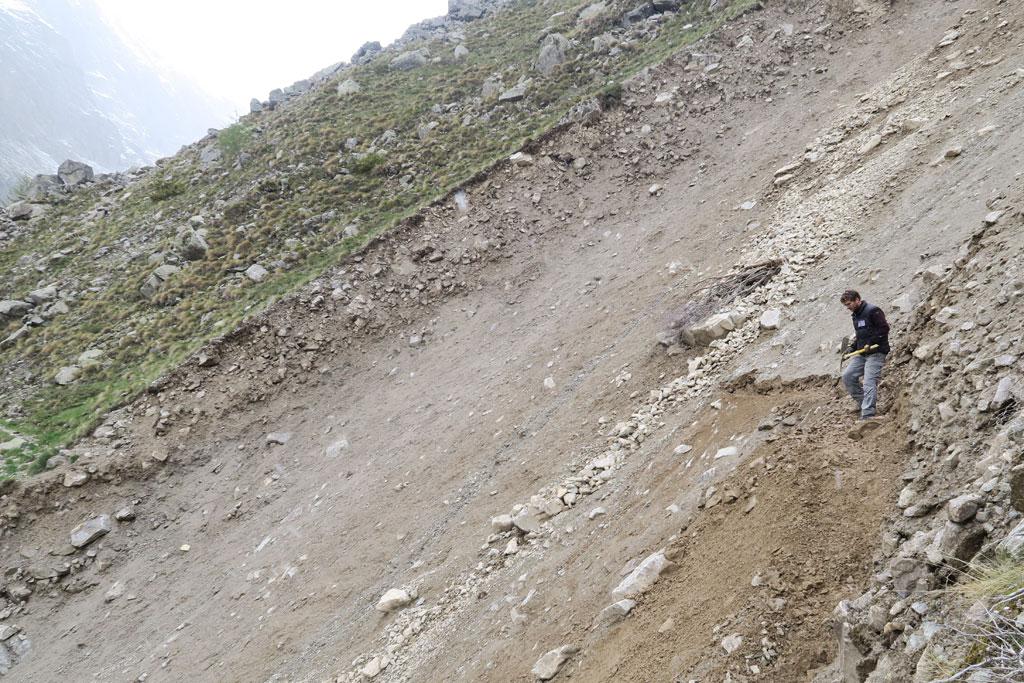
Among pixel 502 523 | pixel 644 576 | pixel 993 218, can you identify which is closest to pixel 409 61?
pixel 502 523

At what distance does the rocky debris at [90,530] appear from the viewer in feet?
45.6

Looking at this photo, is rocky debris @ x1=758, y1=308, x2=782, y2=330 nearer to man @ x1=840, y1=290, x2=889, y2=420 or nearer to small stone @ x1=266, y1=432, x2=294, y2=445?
man @ x1=840, y1=290, x2=889, y2=420

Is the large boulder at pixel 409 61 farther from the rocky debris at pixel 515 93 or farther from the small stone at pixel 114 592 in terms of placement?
the small stone at pixel 114 592

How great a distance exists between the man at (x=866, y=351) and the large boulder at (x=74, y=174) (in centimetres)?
4781

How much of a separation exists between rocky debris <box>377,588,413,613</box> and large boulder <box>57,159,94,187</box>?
43.0 m

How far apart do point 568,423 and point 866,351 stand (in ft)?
19.0

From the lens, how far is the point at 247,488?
577 inches

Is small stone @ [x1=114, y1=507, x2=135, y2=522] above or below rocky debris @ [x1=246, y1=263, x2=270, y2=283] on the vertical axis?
below

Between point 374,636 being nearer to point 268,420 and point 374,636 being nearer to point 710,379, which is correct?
point 710,379

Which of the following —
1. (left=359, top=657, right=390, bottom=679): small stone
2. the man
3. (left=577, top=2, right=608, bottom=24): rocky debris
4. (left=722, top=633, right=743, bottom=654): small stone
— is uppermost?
(left=577, top=2, right=608, bottom=24): rocky debris

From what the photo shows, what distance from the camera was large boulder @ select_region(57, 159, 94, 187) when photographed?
39.3m

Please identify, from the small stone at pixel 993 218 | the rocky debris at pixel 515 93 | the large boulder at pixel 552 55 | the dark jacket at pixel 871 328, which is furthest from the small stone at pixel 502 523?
the large boulder at pixel 552 55

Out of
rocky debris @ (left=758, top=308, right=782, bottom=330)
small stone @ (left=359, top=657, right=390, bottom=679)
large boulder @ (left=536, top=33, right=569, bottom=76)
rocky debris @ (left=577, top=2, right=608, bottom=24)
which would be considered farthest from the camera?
rocky debris @ (left=577, top=2, right=608, bottom=24)

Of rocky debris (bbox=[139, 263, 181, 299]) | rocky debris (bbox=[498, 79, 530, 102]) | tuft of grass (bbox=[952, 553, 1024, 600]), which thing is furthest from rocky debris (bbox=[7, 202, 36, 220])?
tuft of grass (bbox=[952, 553, 1024, 600])
